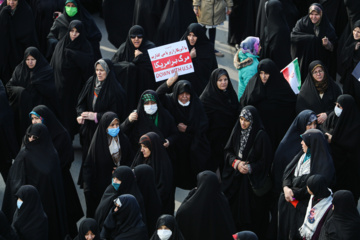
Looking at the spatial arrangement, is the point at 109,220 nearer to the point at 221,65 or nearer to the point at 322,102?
the point at 322,102

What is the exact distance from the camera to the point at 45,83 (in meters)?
9.84

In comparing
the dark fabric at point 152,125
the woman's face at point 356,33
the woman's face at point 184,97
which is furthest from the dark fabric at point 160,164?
the woman's face at point 356,33

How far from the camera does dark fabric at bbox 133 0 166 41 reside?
1182 centimetres

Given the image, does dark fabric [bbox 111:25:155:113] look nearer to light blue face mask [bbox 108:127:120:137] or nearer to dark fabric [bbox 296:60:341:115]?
light blue face mask [bbox 108:127:120:137]

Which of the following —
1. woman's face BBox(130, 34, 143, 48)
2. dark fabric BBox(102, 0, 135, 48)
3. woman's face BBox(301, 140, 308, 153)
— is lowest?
dark fabric BBox(102, 0, 135, 48)

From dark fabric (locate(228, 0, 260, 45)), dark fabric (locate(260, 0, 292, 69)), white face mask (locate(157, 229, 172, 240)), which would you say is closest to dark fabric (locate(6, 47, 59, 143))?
dark fabric (locate(260, 0, 292, 69))

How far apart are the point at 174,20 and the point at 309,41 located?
1857 mm

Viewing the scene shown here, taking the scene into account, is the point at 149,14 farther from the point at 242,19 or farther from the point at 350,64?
the point at 350,64

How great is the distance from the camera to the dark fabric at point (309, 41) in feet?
36.3

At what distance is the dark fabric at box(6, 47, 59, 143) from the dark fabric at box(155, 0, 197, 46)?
2.24 m

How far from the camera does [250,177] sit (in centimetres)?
866

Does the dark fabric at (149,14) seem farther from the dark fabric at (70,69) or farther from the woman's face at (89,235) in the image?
the woman's face at (89,235)

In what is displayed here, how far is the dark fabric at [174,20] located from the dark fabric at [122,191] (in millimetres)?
4140

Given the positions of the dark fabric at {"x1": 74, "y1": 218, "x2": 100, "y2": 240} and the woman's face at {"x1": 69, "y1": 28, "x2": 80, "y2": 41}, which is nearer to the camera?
the dark fabric at {"x1": 74, "y1": 218, "x2": 100, "y2": 240}
